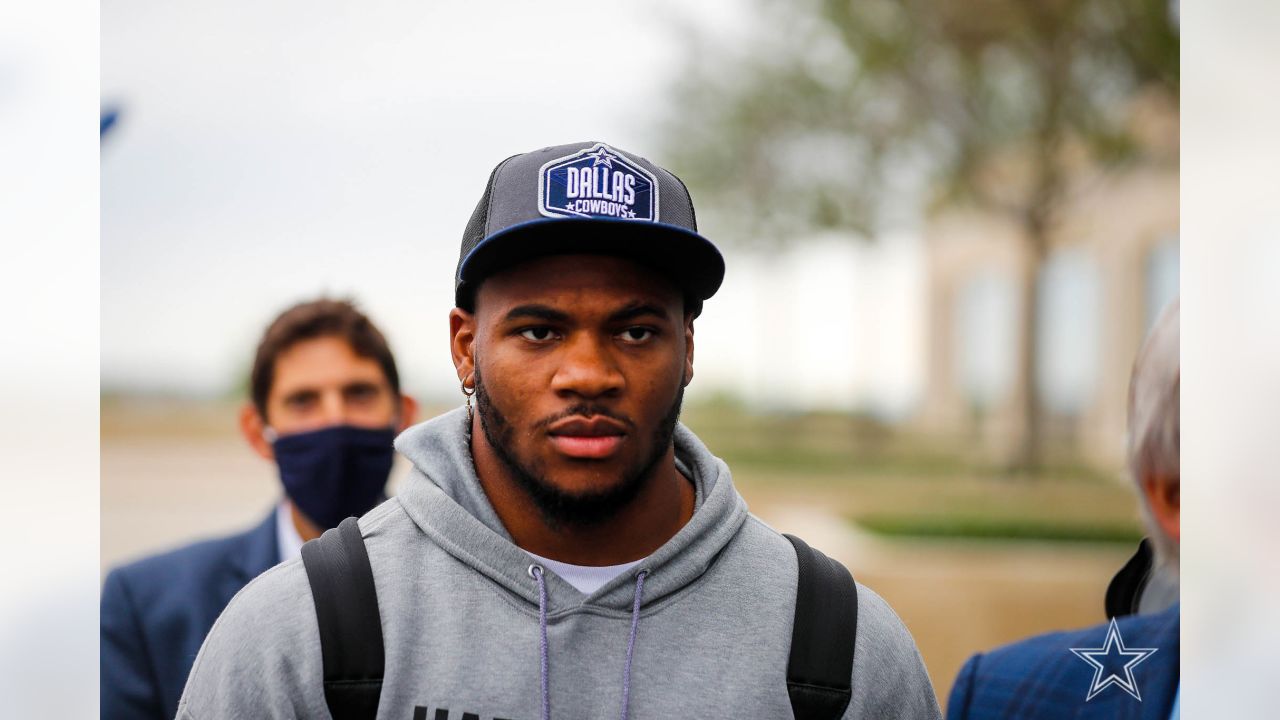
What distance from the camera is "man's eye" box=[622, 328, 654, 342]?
143 centimetres

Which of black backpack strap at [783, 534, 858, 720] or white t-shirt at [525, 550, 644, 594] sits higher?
white t-shirt at [525, 550, 644, 594]

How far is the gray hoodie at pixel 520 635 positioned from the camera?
52.6 inches

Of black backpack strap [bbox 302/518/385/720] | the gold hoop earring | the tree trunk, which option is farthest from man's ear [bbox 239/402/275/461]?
the tree trunk

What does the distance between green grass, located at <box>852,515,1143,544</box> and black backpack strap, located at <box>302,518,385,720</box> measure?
1.69m

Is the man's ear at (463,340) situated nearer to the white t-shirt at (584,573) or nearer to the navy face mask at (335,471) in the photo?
the white t-shirt at (584,573)

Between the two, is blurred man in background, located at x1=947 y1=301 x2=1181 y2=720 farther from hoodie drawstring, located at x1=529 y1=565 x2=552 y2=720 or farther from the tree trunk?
hoodie drawstring, located at x1=529 y1=565 x2=552 y2=720

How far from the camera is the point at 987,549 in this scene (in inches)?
114

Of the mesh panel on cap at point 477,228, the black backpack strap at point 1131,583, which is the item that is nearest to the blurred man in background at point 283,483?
the mesh panel on cap at point 477,228

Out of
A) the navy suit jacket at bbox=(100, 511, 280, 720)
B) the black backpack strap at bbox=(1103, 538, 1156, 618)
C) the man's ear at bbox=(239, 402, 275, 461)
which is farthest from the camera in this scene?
the black backpack strap at bbox=(1103, 538, 1156, 618)

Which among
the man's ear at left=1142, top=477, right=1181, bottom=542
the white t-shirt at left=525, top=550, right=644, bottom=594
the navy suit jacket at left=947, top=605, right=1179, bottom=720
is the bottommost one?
the navy suit jacket at left=947, top=605, right=1179, bottom=720

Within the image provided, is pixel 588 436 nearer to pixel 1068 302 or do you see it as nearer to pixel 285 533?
pixel 285 533

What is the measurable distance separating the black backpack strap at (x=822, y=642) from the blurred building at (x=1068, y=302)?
1401 mm

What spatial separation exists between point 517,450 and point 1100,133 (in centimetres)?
204

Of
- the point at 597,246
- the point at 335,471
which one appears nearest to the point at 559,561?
the point at 597,246
